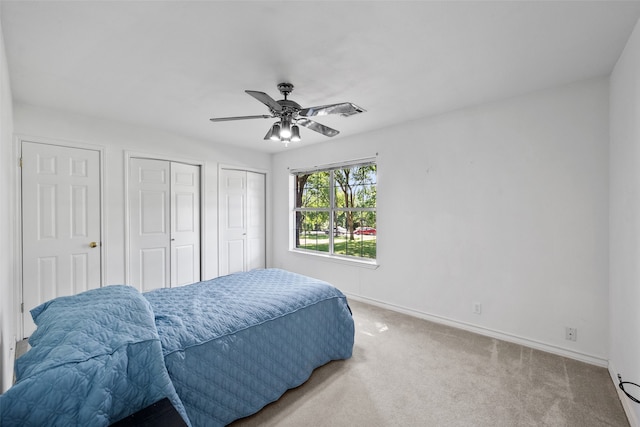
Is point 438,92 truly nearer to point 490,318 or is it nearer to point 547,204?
point 547,204

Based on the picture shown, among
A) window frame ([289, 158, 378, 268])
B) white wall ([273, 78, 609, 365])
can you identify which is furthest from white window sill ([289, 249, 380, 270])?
white wall ([273, 78, 609, 365])

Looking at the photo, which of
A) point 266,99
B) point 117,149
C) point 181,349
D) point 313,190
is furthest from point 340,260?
point 117,149

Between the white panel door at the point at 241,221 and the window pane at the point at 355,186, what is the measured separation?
151 centimetres

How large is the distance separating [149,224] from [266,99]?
2.70 m

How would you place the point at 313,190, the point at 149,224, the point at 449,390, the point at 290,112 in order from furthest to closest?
the point at 313,190
the point at 149,224
the point at 290,112
the point at 449,390

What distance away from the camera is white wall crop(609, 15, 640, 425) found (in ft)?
5.55

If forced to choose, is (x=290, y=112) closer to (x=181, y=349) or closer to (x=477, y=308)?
(x=181, y=349)

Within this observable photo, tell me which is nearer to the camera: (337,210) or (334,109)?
(334,109)

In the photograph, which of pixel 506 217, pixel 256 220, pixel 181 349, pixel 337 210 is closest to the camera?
pixel 181 349

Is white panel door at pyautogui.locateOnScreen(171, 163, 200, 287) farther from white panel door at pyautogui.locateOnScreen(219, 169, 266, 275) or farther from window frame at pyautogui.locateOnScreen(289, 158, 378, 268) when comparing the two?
window frame at pyautogui.locateOnScreen(289, 158, 378, 268)

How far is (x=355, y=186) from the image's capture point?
4227 mm

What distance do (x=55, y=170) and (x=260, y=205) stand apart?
9.02 feet

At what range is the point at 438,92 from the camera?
8.67ft

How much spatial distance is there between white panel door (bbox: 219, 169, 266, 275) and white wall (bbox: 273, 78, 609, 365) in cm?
216
